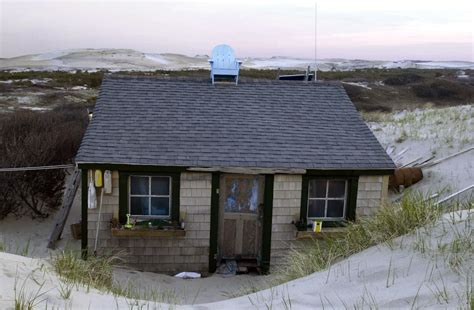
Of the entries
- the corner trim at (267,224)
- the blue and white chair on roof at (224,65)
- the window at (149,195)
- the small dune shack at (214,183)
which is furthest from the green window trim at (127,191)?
the blue and white chair on roof at (224,65)

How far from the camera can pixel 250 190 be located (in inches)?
394

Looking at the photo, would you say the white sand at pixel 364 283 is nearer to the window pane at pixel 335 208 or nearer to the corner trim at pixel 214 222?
the corner trim at pixel 214 222

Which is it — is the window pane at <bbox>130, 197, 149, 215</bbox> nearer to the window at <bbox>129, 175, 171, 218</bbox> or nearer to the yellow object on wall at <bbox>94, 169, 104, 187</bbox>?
the window at <bbox>129, 175, 171, 218</bbox>

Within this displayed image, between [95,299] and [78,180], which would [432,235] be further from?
[78,180]

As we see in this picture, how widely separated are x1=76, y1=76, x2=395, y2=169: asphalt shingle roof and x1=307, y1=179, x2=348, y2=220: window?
601mm

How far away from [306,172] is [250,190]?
1267 mm

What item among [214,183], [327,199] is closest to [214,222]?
[214,183]

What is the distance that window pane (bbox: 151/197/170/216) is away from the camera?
9645 millimetres

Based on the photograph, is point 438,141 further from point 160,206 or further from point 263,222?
point 160,206

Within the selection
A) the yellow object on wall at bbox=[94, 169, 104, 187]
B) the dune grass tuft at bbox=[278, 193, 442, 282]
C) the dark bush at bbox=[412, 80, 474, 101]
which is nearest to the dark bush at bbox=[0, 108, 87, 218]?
the yellow object on wall at bbox=[94, 169, 104, 187]

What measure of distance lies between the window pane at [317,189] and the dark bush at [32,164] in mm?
7183

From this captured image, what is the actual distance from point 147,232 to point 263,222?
2386 mm

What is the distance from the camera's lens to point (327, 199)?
9.99 metres

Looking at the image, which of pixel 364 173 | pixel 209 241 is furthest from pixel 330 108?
pixel 209 241
